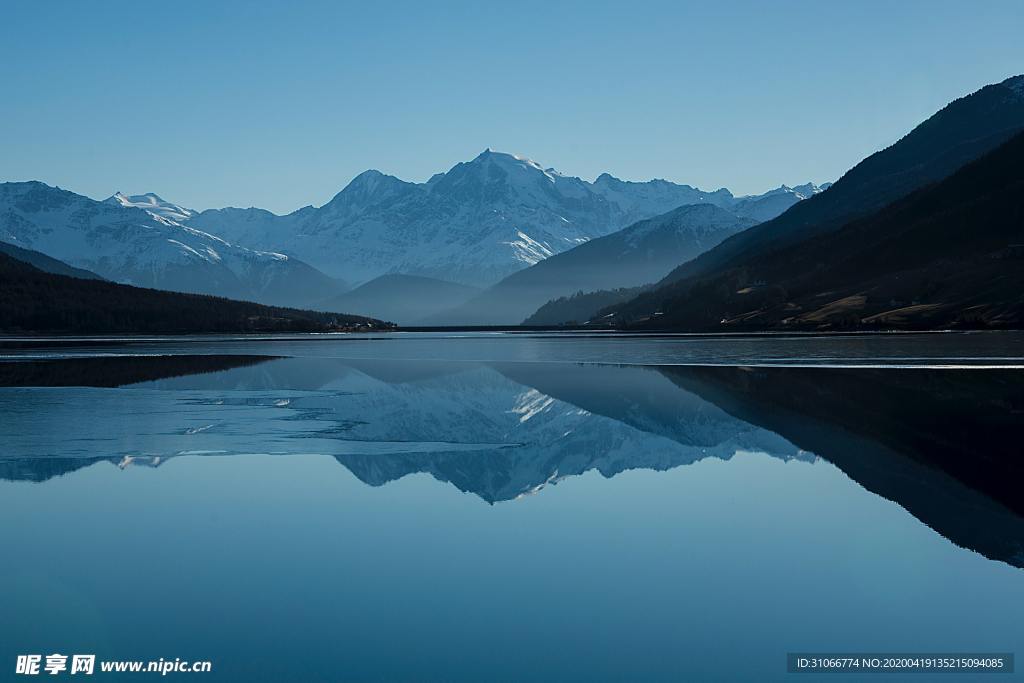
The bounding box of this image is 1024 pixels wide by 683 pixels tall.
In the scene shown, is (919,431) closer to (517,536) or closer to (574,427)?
(574,427)

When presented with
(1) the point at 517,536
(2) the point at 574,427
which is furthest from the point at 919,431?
(1) the point at 517,536

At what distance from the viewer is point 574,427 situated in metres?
54.3

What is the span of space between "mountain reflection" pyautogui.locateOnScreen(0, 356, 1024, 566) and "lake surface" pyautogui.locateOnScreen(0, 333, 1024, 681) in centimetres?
28

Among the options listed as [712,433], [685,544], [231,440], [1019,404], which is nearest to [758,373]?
[1019,404]

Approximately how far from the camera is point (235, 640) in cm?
2078

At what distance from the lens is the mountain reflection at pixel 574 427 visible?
37688 mm

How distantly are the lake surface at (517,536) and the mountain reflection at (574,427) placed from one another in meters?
0.28

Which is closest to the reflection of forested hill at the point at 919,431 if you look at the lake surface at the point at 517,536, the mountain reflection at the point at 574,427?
the mountain reflection at the point at 574,427

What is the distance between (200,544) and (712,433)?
1178 inches

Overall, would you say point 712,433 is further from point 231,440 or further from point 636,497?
point 231,440

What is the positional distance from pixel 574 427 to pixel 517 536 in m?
24.5

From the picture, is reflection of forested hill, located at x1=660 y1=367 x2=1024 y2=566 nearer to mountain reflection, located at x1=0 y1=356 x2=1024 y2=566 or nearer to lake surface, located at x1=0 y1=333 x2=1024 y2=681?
mountain reflection, located at x1=0 y1=356 x2=1024 y2=566

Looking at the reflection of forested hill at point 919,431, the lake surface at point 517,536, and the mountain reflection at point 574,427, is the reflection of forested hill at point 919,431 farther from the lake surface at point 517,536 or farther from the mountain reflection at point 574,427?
the lake surface at point 517,536

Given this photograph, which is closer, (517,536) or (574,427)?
(517,536)
